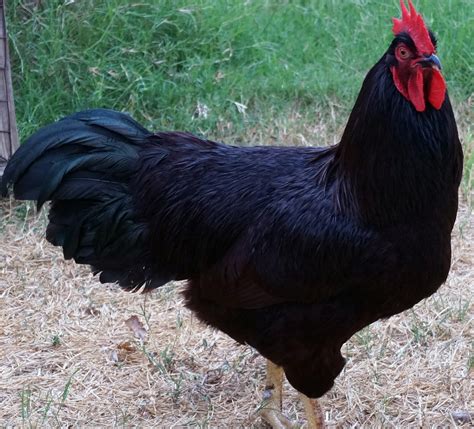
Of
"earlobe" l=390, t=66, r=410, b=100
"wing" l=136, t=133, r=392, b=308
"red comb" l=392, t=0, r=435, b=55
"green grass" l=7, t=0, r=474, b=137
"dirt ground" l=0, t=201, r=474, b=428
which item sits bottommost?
"dirt ground" l=0, t=201, r=474, b=428

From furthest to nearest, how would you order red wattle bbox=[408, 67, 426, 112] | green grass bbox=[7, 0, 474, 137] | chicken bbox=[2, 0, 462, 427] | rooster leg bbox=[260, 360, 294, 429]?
green grass bbox=[7, 0, 474, 137], rooster leg bbox=[260, 360, 294, 429], chicken bbox=[2, 0, 462, 427], red wattle bbox=[408, 67, 426, 112]

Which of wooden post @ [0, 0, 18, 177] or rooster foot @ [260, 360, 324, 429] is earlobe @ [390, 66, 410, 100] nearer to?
rooster foot @ [260, 360, 324, 429]

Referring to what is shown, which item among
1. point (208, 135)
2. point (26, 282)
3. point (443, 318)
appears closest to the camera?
point (443, 318)


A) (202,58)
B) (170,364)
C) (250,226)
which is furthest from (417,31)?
(202,58)

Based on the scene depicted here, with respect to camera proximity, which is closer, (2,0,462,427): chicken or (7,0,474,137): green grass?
(2,0,462,427): chicken

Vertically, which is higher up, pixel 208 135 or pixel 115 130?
pixel 115 130

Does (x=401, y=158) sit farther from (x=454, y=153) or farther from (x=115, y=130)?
(x=115, y=130)

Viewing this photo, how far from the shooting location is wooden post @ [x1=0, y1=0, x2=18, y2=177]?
227 inches

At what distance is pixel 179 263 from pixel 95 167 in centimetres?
55

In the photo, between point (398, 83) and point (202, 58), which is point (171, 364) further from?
point (202, 58)

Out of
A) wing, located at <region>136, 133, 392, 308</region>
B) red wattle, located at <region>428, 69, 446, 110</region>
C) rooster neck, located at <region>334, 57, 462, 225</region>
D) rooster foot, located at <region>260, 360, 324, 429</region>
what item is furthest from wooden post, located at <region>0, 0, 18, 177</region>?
red wattle, located at <region>428, 69, 446, 110</region>

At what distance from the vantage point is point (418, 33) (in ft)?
10.5

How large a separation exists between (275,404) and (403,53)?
69.4 inches

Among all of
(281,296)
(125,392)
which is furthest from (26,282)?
(281,296)
